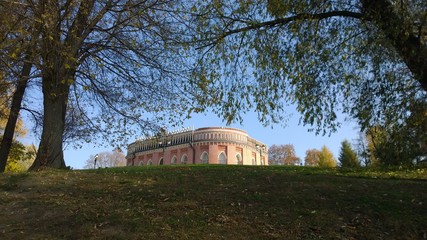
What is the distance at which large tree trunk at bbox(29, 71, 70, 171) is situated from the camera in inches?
420

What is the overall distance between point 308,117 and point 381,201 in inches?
88.4

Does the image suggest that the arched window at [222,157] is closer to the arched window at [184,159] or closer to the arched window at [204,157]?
the arched window at [204,157]

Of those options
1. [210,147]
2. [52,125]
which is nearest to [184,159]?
[210,147]

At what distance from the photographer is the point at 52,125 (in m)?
11.3

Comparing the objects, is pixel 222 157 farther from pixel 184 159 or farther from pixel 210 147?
pixel 184 159

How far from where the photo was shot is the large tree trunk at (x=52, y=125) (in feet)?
35.0

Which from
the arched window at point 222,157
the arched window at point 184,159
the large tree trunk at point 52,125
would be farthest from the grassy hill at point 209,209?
the arched window at point 184,159

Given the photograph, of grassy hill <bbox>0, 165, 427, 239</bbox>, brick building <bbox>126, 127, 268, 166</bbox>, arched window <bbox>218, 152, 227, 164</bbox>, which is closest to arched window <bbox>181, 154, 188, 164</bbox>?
brick building <bbox>126, 127, 268, 166</bbox>

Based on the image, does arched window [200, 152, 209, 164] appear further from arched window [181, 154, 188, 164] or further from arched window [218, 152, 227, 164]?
arched window [181, 154, 188, 164]

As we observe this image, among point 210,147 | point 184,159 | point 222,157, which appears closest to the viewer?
point 210,147

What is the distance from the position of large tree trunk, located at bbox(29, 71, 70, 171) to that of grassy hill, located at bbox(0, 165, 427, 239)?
74.9 inches

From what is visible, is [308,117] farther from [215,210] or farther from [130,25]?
[130,25]

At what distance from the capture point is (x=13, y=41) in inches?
364

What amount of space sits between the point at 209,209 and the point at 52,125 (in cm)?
711
